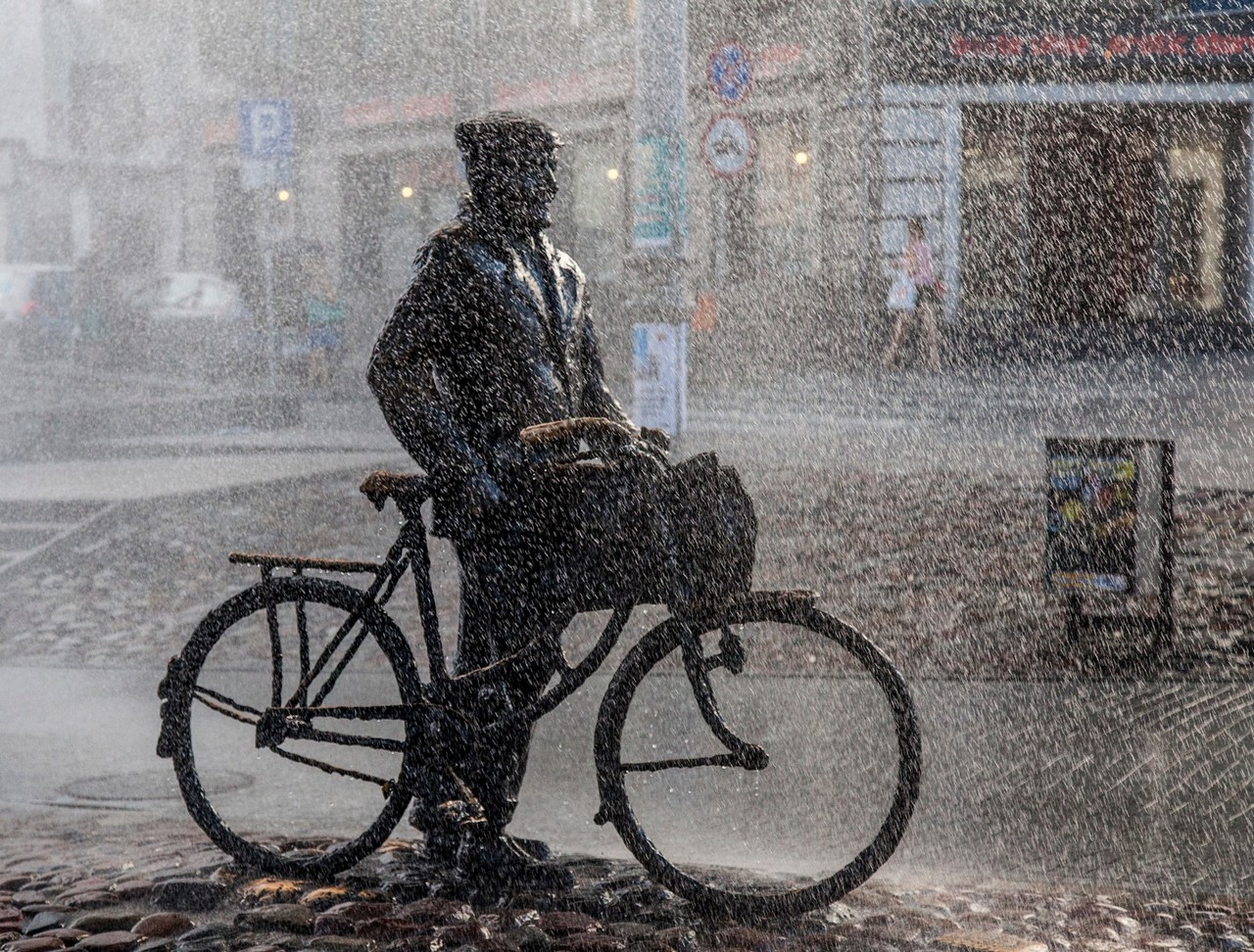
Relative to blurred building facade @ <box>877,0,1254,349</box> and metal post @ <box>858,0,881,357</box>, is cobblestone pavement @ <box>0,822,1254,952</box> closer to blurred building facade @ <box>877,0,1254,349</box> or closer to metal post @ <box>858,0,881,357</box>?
metal post @ <box>858,0,881,357</box>

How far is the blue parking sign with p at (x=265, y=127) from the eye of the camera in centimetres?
2130

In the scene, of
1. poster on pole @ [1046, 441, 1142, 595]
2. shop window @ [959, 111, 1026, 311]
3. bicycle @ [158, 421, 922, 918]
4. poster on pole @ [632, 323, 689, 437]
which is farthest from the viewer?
shop window @ [959, 111, 1026, 311]

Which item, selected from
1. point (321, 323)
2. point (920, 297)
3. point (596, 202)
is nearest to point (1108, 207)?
point (920, 297)

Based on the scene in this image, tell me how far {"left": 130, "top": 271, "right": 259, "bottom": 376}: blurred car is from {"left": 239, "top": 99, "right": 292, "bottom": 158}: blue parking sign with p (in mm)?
5029

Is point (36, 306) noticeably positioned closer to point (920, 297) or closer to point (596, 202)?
point (596, 202)

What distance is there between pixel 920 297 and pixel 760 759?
2011 centimetres

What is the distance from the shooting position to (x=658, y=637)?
4.41 metres

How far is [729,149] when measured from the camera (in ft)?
56.3

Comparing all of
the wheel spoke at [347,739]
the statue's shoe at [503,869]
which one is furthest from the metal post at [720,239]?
the statue's shoe at [503,869]

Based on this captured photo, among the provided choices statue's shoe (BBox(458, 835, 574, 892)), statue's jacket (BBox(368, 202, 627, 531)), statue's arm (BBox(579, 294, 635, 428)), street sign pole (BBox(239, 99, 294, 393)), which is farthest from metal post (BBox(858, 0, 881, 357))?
statue's shoe (BBox(458, 835, 574, 892))

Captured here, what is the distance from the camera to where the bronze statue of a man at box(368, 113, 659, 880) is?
4.54 metres

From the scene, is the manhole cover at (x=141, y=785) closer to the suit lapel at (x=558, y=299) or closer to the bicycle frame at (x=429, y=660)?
the bicycle frame at (x=429, y=660)

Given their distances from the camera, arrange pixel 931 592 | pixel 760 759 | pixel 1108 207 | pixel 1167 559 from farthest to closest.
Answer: pixel 1108 207
pixel 931 592
pixel 1167 559
pixel 760 759

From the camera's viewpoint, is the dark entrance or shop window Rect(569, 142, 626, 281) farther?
shop window Rect(569, 142, 626, 281)
